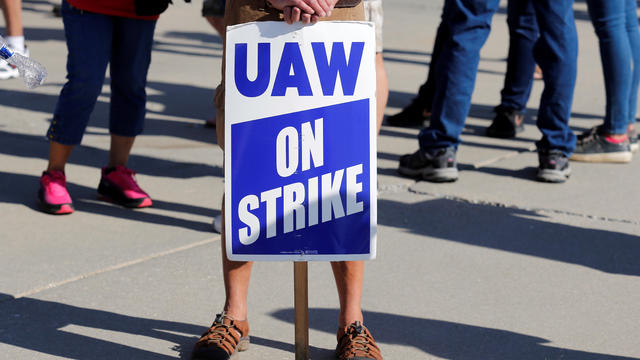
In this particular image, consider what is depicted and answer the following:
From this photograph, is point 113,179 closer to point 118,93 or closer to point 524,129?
point 118,93

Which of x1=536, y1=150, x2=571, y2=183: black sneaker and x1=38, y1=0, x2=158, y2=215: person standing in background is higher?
x1=38, y1=0, x2=158, y2=215: person standing in background

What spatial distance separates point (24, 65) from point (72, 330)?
2.82 ft

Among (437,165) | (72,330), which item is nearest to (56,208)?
(72,330)

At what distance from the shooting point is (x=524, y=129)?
582 cm

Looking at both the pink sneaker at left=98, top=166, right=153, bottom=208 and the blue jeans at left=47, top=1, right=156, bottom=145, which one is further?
the pink sneaker at left=98, top=166, right=153, bottom=208

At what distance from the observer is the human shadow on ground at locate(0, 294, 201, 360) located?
104 inches

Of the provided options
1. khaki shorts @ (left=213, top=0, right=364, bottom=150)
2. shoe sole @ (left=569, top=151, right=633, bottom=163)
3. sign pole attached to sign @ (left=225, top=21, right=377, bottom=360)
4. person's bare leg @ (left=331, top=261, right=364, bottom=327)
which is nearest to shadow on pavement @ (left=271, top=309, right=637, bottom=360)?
person's bare leg @ (left=331, top=261, right=364, bottom=327)

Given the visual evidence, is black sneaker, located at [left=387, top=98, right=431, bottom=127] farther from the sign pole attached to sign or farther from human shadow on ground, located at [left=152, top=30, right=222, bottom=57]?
the sign pole attached to sign

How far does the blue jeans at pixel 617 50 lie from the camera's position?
4.81 meters

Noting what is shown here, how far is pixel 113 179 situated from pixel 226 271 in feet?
5.13

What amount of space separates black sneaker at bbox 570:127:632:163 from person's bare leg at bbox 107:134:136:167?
254 cm

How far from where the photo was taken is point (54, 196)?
3893 millimetres

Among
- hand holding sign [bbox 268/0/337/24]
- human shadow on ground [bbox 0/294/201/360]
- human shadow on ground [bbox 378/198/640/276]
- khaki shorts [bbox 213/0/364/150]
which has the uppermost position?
hand holding sign [bbox 268/0/337/24]

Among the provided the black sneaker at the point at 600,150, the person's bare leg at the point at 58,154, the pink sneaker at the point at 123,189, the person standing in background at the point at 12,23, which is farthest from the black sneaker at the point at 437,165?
the person standing in background at the point at 12,23
